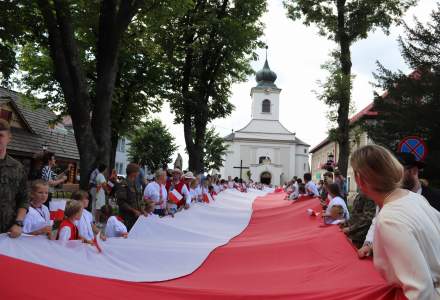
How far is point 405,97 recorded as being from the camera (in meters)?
21.1

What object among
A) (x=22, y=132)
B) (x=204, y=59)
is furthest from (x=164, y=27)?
(x=22, y=132)

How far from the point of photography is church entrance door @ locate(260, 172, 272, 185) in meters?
88.3

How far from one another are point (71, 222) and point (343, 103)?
16.0 meters

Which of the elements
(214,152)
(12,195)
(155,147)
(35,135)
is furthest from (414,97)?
(214,152)

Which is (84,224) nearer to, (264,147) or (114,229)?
(114,229)

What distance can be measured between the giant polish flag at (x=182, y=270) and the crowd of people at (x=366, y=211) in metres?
0.29

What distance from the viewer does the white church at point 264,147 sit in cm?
8831

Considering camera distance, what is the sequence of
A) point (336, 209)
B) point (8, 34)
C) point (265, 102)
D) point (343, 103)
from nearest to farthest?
1. point (336, 209)
2. point (8, 34)
3. point (343, 103)
4. point (265, 102)

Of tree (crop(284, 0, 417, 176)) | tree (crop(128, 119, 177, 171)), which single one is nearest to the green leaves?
tree (crop(284, 0, 417, 176))

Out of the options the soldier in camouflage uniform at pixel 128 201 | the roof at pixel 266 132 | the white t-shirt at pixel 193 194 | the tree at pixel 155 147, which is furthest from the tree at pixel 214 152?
the soldier in camouflage uniform at pixel 128 201

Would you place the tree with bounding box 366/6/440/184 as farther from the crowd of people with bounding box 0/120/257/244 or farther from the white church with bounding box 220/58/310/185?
the white church with bounding box 220/58/310/185

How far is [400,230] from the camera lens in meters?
2.14

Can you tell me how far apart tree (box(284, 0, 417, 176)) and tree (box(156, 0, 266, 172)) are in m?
4.10

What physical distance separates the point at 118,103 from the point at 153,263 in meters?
21.2
